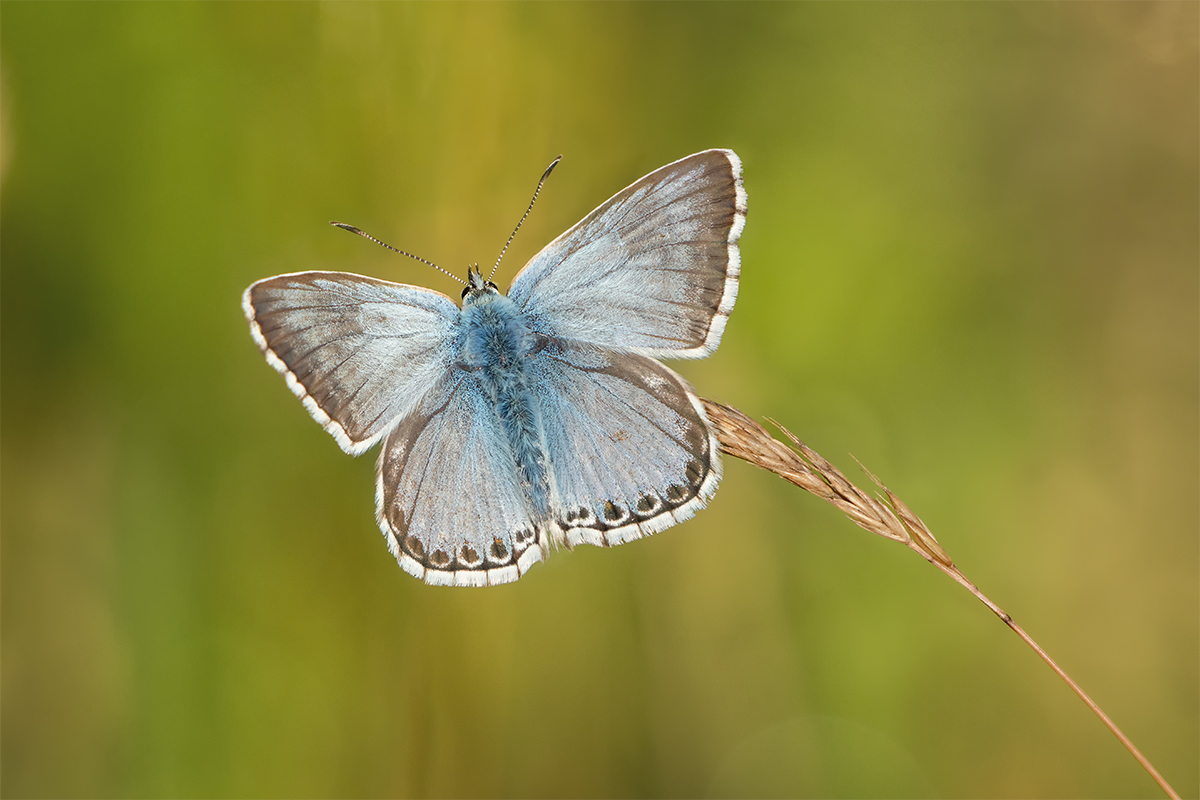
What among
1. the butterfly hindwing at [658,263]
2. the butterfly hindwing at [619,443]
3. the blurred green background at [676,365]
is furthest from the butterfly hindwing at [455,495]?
the blurred green background at [676,365]

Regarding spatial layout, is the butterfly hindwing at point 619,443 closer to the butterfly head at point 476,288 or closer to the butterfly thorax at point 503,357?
the butterfly thorax at point 503,357

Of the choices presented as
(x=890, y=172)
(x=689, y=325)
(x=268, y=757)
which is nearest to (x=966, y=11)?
(x=890, y=172)

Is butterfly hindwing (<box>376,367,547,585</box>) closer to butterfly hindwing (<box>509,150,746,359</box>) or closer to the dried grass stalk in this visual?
butterfly hindwing (<box>509,150,746,359</box>)

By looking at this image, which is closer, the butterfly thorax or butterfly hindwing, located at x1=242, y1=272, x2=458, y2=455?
butterfly hindwing, located at x1=242, y1=272, x2=458, y2=455

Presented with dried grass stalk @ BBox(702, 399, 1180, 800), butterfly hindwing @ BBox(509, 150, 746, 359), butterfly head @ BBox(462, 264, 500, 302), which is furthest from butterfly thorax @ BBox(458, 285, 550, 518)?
dried grass stalk @ BBox(702, 399, 1180, 800)

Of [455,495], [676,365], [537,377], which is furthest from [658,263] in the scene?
[455,495]
